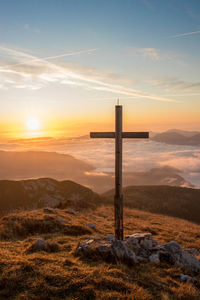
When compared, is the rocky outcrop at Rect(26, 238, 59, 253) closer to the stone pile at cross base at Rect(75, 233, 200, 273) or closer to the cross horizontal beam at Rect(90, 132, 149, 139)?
the stone pile at cross base at Rect(75, 233, 200, 273)

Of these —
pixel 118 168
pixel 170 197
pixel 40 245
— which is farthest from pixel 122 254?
pixel 170 197

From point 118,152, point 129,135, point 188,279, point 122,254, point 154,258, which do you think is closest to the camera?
point 188,279

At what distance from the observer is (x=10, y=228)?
11586 mm

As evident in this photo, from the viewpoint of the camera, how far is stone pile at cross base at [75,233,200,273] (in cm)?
739

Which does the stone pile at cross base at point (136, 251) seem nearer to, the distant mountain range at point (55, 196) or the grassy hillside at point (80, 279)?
the grassy hillside at point (80, 279)

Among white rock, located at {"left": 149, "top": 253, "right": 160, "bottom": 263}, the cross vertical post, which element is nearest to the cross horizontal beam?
the cross vertical post

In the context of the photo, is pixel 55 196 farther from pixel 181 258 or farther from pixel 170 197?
pixel 181 258

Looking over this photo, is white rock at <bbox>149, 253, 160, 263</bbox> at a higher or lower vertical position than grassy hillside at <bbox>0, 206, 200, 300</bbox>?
lower

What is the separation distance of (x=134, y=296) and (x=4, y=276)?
3517mm

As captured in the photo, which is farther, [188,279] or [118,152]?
[118,152]

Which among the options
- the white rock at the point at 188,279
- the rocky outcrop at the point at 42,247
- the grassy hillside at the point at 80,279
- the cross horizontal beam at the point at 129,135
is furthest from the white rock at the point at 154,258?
the cross horizontal beam at the point at 129,135

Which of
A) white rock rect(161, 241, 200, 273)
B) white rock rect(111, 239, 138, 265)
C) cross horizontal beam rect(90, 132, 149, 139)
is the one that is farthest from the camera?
cross horizontal beam rect(90, 132, 149, 139)

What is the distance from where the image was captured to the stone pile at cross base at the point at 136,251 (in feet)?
24.2

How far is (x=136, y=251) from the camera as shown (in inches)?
334
